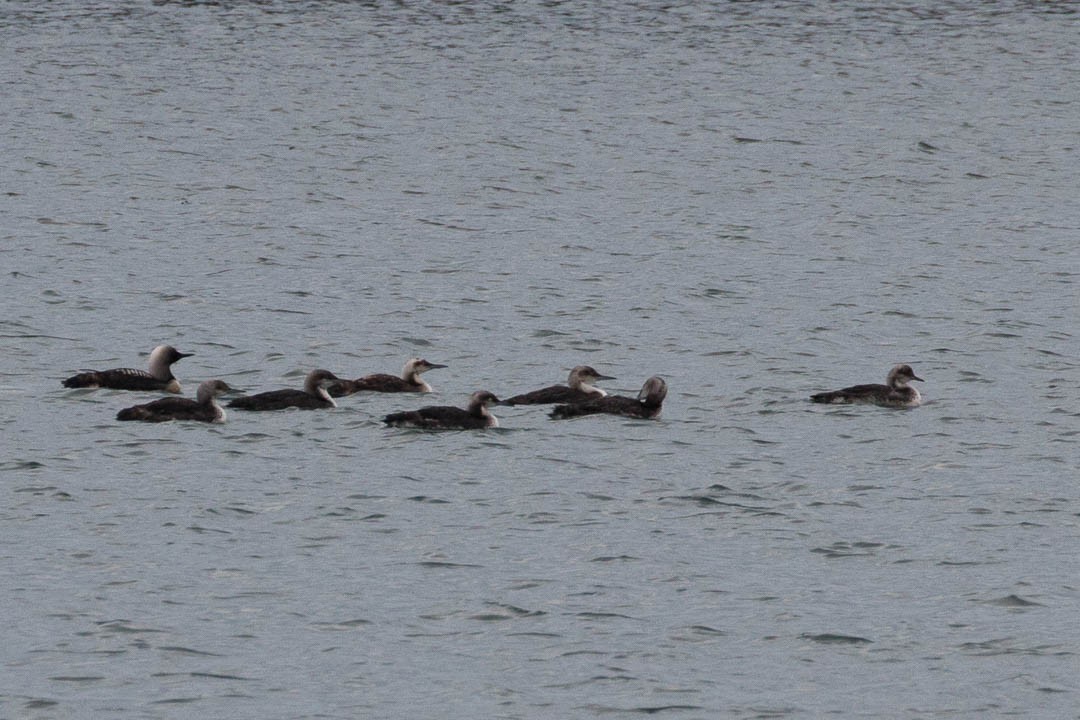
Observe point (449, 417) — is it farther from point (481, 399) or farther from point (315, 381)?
point (315, 381)

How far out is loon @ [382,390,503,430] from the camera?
821 inches

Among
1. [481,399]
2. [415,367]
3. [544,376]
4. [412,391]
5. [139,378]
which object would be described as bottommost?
[544,376]

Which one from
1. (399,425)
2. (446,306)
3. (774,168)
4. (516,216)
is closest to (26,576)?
(399,425)

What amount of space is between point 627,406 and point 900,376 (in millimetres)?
3134

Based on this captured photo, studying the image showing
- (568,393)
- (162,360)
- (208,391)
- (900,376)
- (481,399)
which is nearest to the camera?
(481,399)

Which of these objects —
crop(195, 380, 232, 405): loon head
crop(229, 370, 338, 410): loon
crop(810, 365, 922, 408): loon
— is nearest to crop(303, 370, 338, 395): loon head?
crop(229, 370, 338, 410): loon

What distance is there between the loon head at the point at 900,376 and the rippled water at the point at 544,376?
0.47m

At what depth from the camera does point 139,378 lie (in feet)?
74.4

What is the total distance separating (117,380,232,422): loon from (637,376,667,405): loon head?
444 centimetres

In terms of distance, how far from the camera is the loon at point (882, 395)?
2241 cm

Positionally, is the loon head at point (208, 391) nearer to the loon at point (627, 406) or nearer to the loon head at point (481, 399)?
the loon head at point (481, 399)

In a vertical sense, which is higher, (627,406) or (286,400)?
(286,400)

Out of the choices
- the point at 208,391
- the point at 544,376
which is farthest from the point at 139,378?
the point at 544,376

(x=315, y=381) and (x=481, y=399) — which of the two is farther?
(x=315, y=381)
